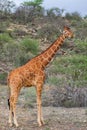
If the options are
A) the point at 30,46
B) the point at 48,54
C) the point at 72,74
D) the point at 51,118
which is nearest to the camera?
the point at 48,54

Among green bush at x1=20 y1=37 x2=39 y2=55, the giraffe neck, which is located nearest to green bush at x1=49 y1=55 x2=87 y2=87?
the giraffe neck

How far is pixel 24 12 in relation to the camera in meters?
41.0

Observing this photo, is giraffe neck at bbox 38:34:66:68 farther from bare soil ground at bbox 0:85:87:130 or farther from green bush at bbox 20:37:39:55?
green bush at bbox 20:37:39:55

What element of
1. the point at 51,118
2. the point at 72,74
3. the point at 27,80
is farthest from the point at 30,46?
the point at 27,80

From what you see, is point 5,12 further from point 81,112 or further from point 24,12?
point 81,112

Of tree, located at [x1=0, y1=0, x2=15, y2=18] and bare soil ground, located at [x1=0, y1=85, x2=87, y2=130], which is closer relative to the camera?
bare soil ground, located at [x1=0, y1=85, x2=87, y2=130]

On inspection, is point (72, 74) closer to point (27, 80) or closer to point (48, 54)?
point (48, 54)

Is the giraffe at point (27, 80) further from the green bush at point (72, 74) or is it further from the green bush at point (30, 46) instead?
the green bush at point (30, 46)

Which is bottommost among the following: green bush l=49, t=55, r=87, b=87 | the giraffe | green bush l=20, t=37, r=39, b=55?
green bush l=20, t=37, r=39, b=55

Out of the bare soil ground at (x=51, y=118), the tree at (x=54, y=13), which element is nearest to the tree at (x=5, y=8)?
the tree at (x=54, y=13)

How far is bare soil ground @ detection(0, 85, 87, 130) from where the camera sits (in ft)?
33.4

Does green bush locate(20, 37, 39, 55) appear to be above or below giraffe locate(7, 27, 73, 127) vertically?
below

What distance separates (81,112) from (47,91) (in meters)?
3.44

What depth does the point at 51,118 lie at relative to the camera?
11.6 metres
